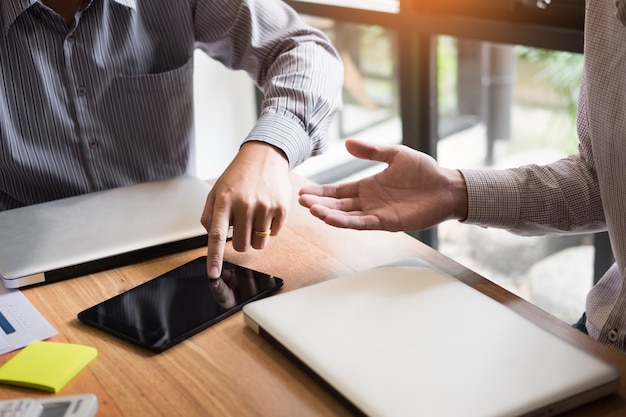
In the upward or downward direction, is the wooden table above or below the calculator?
below

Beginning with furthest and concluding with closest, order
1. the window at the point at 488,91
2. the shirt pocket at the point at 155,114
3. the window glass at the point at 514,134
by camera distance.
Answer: the window glass at the point at 514,134 < the window at the point at 488,91 < the shirt pocket at the point at 155,114

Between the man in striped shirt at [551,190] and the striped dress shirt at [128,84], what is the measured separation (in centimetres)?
18

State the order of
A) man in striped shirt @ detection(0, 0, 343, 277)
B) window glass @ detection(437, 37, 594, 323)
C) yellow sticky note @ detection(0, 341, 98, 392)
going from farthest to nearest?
window glass @ detection(437, 37, 594, 323) → man in striped shirt @ detection(0, 0, 343, 277) → yellow sticky note @ detection(0, 341, 98, 392)

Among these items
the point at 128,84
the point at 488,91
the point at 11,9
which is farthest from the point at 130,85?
the point at 488,91

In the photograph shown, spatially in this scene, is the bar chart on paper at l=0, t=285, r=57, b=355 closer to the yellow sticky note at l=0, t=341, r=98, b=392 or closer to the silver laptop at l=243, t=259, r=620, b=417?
the yellow sticky note at l=0, t=341, r=98, b=392

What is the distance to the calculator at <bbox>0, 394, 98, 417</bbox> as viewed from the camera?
0.75 metres

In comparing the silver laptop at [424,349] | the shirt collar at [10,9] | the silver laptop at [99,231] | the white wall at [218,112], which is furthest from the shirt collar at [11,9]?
the white wall at [218,112]

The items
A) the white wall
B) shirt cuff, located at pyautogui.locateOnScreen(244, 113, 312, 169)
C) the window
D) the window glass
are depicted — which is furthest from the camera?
the white wall

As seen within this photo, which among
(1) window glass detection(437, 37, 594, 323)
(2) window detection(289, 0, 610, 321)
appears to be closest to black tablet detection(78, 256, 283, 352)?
(2) window detection(289, 0, 610, 321)

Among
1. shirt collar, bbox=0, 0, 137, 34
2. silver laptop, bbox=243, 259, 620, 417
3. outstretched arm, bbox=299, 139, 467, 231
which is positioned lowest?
silver laptop, bbox=243, 259, 620, 417

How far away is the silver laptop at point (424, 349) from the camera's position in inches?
27.9

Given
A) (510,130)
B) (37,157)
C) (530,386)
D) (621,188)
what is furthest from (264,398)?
(510,130)

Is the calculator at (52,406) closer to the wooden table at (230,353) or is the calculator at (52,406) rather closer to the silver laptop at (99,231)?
the wooden table at (230,353)

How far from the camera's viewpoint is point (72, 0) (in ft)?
4.42
